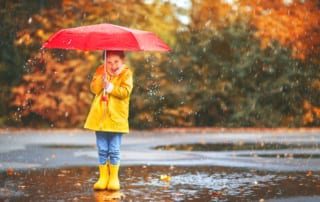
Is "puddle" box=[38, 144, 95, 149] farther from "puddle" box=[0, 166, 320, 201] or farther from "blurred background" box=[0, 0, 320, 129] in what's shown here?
"blurred background" box=[0, 0, 320, 129]

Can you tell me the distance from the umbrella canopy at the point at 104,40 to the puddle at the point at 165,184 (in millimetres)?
1523

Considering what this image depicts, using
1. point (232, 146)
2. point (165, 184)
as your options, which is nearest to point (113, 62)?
point (165, 184)

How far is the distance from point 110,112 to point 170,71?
11.0m

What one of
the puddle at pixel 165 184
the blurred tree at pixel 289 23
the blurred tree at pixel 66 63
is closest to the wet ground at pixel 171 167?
the puddle at pixel 165 184

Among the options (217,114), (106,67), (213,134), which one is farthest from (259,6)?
(106,67)

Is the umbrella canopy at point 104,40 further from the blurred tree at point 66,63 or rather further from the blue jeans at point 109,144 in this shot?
the blurred tree at point 66,63

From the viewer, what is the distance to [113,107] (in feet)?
29.9

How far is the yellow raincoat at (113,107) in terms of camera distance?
905cm

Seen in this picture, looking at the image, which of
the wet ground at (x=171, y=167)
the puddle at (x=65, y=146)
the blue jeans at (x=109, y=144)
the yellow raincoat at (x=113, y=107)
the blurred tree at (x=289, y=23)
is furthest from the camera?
the blurred tree at (x=289, y=23)

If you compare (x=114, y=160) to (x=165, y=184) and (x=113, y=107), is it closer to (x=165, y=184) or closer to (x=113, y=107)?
(x=113, y=107)

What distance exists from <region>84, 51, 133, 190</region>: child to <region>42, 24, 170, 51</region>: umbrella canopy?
332 mm

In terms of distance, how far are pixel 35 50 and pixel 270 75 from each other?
5.61m

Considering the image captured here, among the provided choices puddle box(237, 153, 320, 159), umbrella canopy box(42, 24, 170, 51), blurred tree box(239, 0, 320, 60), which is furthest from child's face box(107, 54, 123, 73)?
Answer: blurred tree box(239, 0, 320, 60)

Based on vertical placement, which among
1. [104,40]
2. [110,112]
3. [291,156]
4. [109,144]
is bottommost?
[291,156]
